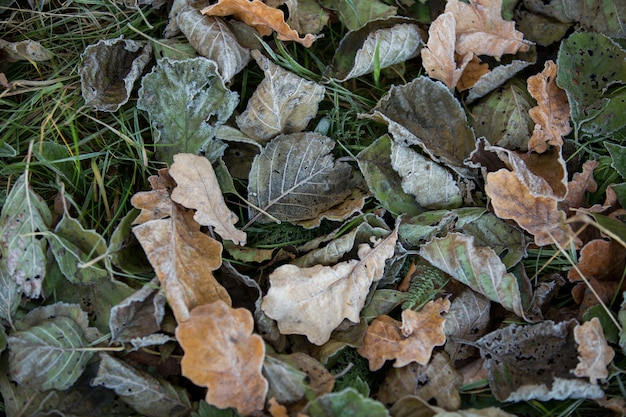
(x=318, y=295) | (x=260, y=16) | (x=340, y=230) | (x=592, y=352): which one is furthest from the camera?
(x=260, y=16)

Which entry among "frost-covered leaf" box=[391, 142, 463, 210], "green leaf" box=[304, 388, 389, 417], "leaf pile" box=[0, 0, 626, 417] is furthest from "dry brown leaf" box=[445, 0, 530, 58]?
"green leaf" box=[304, 388, 389, 417]

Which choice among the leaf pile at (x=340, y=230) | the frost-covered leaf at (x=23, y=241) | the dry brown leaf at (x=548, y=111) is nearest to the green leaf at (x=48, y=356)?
the leaf pile at (x=340, y=230)

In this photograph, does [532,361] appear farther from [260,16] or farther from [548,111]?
[260,16]

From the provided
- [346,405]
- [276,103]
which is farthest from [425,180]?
[346,405]

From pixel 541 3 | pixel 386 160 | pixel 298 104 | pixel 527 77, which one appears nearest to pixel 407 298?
pixel 386 160

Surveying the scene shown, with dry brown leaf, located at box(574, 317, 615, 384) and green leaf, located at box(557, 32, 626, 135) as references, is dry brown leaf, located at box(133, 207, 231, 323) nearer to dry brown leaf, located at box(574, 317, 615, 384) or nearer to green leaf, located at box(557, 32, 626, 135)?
dry brown leaf, located at box(574, 317, 615, 384)

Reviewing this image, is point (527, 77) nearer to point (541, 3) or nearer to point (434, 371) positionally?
point (541, 3)

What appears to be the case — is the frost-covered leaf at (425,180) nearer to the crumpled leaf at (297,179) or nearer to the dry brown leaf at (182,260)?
the crumpled leaf at (297,179)
